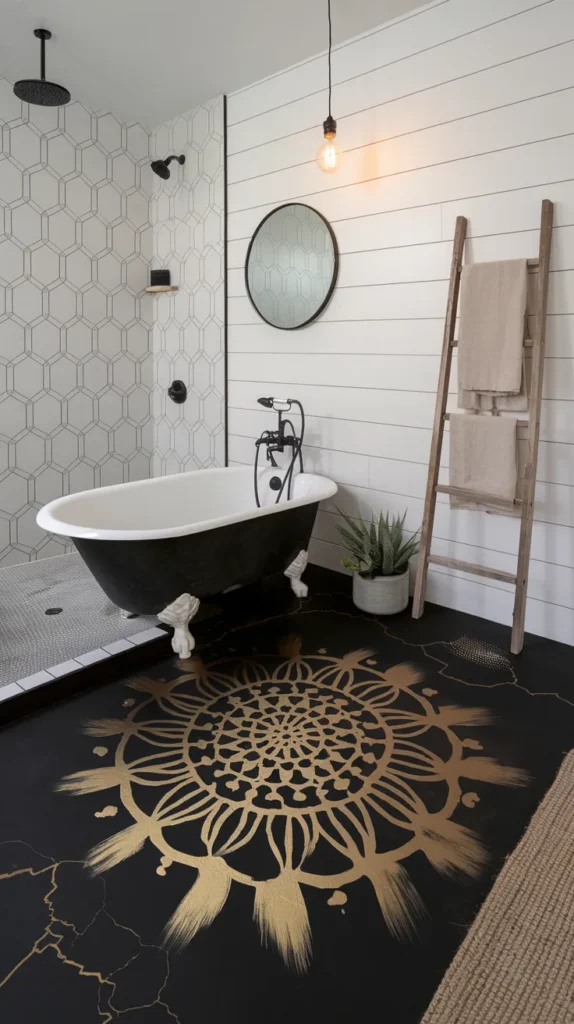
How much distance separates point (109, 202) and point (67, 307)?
0.71 m

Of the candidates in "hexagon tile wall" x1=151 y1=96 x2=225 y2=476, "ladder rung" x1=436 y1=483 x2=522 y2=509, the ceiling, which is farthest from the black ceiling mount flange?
"ladder rung" x1=436 y1=483 x2=522 y2=509

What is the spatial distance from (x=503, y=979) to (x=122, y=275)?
3.89m

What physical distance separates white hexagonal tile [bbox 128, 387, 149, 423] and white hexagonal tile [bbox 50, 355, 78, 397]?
0.41 meters

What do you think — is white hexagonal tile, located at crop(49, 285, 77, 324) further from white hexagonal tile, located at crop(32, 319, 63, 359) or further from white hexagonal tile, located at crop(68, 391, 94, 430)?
white hexagonal tile, located at crop(68, 391, 94, 430)

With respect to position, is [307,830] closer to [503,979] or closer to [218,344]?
[503,979]

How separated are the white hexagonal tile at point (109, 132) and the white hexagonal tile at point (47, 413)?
1521mm

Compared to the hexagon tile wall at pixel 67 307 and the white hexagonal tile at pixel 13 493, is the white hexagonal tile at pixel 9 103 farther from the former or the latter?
the white hexagonal tile at pixel 13 493

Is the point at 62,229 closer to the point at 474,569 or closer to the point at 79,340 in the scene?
the point at 79,340

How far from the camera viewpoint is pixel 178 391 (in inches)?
158

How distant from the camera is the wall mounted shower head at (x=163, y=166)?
372cm

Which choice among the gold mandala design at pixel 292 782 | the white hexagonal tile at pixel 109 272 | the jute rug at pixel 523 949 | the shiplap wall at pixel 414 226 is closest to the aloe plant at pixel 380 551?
the shiplap wall at pixel 414 226

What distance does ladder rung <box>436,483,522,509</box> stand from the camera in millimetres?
2586

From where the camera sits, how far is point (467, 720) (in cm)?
211

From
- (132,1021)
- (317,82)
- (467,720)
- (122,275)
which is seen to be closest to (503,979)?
(132,1021)
